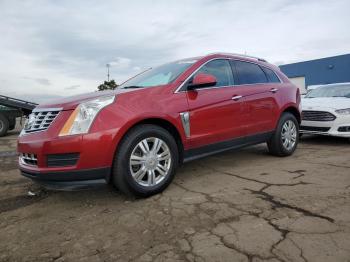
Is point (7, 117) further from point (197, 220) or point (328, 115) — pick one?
point (197, 220)

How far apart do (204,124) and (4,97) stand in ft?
35.3

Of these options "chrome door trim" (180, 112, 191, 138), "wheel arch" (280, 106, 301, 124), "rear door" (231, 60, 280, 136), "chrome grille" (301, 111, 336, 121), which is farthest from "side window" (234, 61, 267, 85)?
"chrome grille" (301, 111, 336, 121)

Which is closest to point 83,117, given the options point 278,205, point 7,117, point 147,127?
point 147,127

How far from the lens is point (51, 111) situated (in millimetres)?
3541

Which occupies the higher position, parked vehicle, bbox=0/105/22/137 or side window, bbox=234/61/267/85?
side window, bbox=234/61/267/85

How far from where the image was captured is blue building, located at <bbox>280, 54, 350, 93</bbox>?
3007 cm

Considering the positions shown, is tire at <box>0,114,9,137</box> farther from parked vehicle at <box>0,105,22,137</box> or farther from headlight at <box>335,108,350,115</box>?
headlight at <box>335,108,350,115</box>

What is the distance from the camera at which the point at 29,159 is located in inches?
140

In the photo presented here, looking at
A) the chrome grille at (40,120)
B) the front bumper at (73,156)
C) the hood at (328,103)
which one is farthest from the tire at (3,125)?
the hood at (328,103)

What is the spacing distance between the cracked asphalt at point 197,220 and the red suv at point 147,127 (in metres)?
0.35

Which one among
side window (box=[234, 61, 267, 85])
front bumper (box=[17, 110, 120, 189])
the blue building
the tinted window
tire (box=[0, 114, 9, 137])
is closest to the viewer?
front bumper (box=[17, 110, 120, 189])

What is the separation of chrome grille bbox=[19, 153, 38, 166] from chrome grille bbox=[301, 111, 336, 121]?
18.9 feet

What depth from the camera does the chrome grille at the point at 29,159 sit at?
11.3ft

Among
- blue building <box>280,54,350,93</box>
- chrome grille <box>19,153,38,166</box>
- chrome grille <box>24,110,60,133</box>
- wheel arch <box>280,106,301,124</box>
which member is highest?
blue building <box>280,54,350,93</box>
